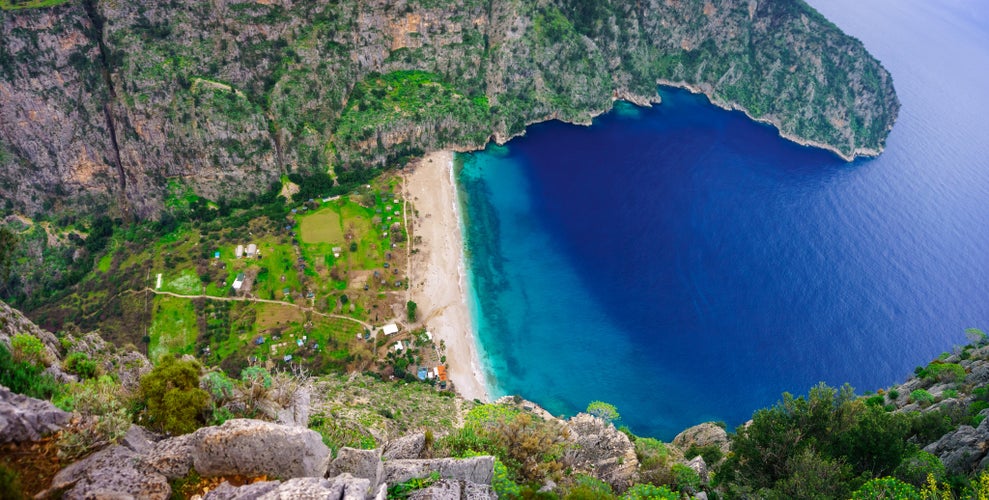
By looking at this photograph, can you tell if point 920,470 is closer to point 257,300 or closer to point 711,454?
point 711,454

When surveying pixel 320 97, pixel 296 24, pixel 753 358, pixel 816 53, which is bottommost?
pixel 753 358

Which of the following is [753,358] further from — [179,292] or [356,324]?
[179,292]

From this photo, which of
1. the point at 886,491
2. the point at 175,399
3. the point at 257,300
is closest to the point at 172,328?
the point at 257,300

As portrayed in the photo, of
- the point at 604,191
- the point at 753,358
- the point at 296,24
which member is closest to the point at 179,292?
the point at 296,24

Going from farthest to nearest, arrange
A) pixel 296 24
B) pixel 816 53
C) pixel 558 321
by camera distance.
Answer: pixel 816 53
pixel 296 24
pixel 558 321

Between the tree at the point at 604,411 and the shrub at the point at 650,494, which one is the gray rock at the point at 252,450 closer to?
the shrub at the point at 650,494

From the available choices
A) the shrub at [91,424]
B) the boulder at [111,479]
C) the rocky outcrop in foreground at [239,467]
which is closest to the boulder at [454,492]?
the rocky outcrop in foreground at [239,467]

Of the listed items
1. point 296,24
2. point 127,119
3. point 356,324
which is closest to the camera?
point 356,324

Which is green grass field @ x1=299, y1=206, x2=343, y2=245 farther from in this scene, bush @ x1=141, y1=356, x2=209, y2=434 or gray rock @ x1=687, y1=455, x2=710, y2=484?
gray rock @ x1=687, y1=455, x2=710, y2=484
